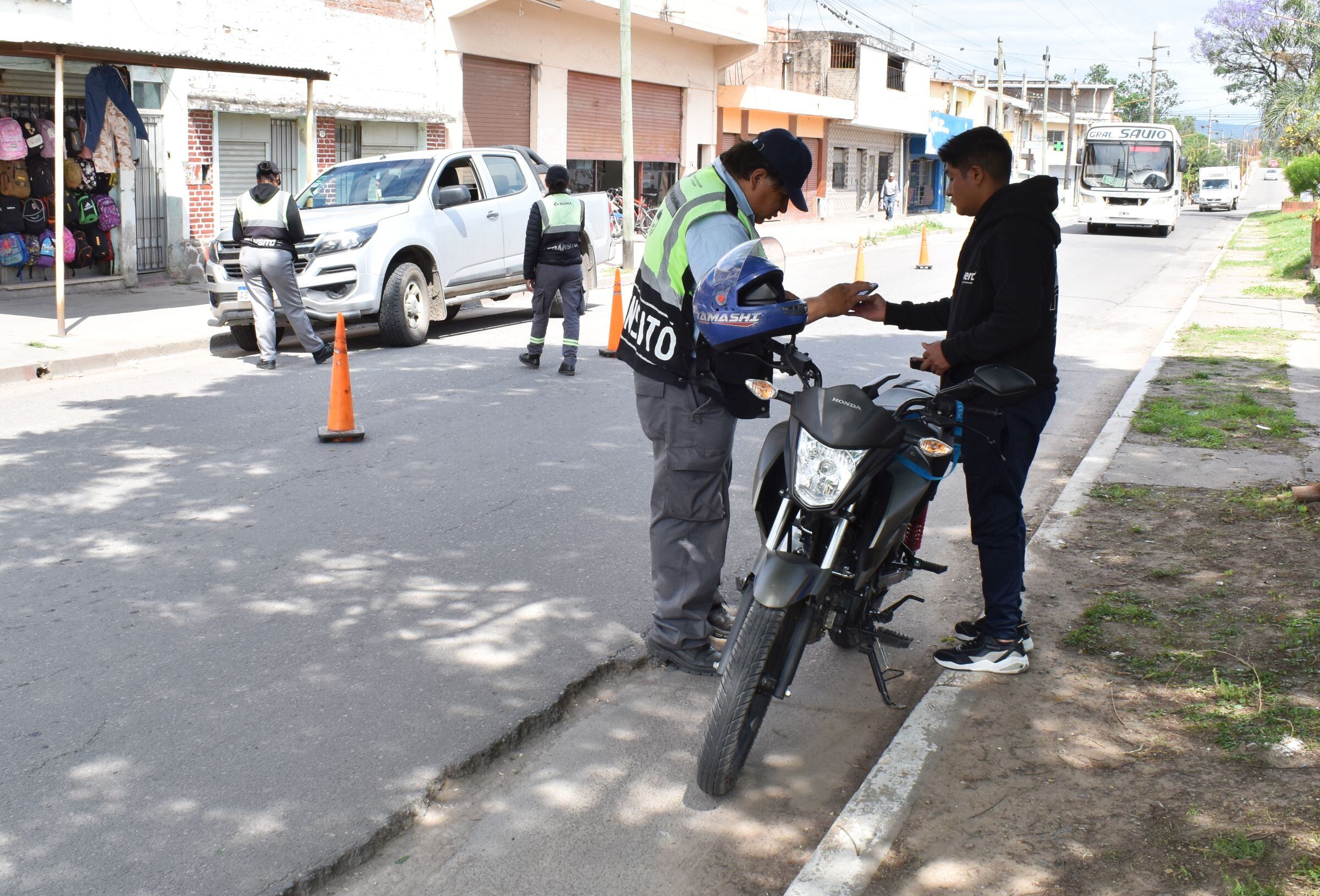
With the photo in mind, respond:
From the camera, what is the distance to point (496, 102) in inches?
986

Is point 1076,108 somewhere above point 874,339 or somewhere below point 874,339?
above

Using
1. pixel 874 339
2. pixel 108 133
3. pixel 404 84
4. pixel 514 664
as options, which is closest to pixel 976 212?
pixel 514 664

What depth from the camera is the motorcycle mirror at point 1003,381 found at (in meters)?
3.79

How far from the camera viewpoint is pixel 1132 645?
4715 mm

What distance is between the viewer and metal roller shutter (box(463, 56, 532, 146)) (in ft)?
79.2

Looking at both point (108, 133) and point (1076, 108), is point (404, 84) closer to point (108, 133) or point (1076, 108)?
point (108, 133)

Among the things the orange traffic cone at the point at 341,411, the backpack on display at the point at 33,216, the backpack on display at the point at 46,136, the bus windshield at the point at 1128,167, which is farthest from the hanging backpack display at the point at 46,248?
the bus windshield at the point at 1128,167

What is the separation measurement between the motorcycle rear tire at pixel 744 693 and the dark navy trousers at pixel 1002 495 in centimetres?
126

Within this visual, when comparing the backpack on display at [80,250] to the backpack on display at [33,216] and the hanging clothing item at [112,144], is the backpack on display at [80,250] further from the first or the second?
the hanging clothing item at [112,144]

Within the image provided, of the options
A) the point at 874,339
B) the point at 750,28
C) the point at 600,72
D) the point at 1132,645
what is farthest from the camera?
the point at 750,28

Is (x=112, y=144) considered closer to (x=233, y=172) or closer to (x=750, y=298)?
(x=233, y=172)

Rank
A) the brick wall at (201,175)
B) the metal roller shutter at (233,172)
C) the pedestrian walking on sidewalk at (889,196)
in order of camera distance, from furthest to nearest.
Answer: the pedestrian walking on sidewalk at (889,196)
the metal roller shutter at (233,172)
the brick wall at (201,175)

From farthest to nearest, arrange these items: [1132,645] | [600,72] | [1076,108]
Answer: [1076,108] → [600,72] → [1132,645]

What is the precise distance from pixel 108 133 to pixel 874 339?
1034 cm
